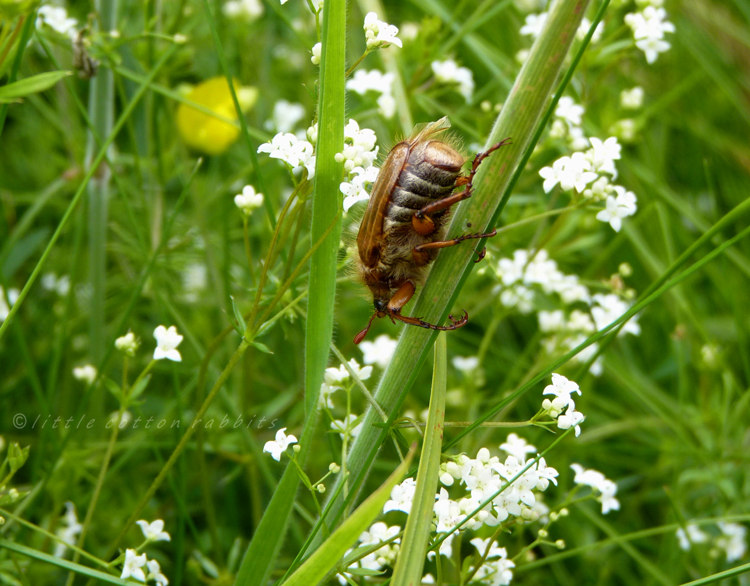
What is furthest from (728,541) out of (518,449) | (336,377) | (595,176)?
(336,377)

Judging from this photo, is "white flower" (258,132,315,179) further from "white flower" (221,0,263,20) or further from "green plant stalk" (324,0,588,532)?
"white flower" (221,0,263,20)

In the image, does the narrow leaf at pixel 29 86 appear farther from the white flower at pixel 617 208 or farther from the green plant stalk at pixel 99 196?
the white flower at pixel 617 208

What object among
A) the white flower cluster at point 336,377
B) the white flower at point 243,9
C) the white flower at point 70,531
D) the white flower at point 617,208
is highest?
the white flower at point 243,9

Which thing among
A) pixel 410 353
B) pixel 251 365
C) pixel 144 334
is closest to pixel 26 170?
pixel 144 334

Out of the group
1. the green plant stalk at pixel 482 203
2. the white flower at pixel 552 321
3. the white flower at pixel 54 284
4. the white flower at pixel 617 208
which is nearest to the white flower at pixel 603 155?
the white flower at pixel 617 208

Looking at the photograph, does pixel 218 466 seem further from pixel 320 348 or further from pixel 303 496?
pixel 320 348


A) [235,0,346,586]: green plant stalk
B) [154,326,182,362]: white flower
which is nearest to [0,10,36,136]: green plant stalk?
[154,326,182,362]: white flower

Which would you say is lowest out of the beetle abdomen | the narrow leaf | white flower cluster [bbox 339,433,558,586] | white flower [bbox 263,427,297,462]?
white flower cluster [bbox 339,433,558,586]
